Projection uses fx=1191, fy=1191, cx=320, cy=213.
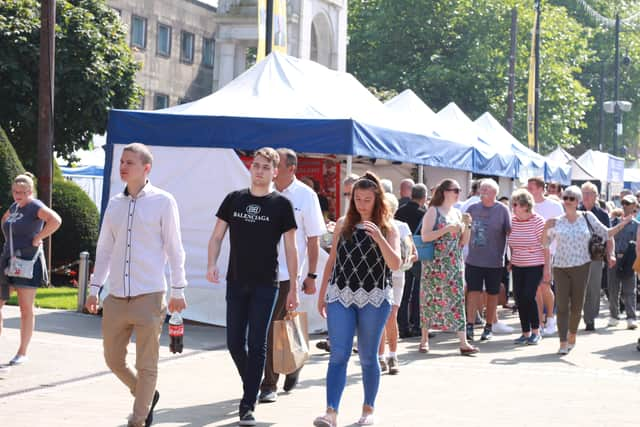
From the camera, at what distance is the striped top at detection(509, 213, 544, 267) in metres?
13.3

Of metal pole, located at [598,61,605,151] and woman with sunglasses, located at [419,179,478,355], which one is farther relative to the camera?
metal pole, located at [598,61,605,151]

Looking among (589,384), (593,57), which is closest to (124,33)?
(589,384)

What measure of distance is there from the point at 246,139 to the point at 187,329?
2286mm

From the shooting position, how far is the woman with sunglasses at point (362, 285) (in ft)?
25.0

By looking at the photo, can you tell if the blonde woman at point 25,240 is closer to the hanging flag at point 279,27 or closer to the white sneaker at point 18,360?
the white sneaker at point 18,360

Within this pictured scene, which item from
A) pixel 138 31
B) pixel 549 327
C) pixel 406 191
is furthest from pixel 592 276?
pixel 138 31

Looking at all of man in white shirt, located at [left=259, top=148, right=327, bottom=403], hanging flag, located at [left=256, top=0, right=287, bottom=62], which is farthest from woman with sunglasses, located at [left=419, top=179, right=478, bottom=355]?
hanging flag, located at [left=256, top=0, right=287, bottom=62]

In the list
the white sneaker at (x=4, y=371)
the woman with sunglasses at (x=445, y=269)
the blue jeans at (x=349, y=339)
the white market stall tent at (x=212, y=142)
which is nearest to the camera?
the blue jeans at (x=349, y=339)

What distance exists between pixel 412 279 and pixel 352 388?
13.7 feet

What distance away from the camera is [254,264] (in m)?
7.82

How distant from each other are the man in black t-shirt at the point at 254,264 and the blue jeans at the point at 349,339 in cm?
47

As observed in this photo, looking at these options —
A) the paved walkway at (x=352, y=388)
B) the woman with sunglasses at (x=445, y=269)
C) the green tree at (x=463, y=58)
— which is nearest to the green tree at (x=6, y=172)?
the paved walkway at (x=352, y=388)

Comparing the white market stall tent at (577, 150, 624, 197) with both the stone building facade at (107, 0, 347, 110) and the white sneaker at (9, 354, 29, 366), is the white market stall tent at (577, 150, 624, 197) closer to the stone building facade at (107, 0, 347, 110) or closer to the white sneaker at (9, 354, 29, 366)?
the stone building facade at (107, 0, 347, 110)

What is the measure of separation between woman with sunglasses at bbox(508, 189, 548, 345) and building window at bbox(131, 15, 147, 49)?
1436 inches
